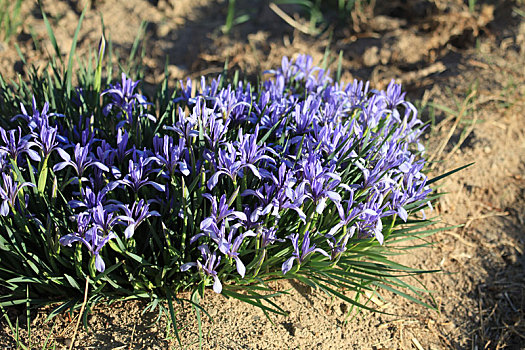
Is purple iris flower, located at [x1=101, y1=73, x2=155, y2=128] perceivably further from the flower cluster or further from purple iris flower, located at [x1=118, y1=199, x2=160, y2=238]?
purple iris flower, located at [x1=118, y1=199, x2=160, y2=238]

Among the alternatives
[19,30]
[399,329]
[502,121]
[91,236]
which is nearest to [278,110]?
[91,236]

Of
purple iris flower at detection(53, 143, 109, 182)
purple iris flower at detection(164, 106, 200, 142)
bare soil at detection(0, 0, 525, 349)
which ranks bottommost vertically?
bare soil at detection(0, 0, 525, 349)

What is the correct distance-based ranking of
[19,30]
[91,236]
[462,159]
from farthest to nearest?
[19,30]
[462,159]
[91,236]

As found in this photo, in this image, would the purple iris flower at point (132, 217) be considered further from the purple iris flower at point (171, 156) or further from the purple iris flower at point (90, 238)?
the purple iris flower at point (171, 156)

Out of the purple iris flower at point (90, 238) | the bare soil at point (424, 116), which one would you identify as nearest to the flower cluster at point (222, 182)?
the purple iris flower at point (90, 238)

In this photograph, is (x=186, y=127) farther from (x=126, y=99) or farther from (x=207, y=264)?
(x=207, y=264)

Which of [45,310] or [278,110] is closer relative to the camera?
[45,310]

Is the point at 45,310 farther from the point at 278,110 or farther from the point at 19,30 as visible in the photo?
the point at 19,30

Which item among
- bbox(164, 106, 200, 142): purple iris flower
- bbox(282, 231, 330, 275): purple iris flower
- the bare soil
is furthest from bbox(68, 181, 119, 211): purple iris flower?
bbox(282, 231, 330, 275): purple iris flower
